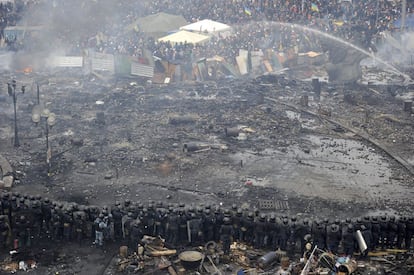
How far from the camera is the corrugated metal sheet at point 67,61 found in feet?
124

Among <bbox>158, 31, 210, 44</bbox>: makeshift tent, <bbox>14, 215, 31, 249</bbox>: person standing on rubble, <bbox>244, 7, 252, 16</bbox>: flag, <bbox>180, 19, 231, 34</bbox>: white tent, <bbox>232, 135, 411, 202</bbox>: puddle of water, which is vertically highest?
<bbox>244, 7, 252, 16</bbox>: flag

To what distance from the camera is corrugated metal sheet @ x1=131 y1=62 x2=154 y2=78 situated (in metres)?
35.2

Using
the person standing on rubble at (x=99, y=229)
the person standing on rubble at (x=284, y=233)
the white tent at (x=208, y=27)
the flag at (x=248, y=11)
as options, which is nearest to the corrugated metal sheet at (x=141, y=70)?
the white tent at (x=208, y=27)

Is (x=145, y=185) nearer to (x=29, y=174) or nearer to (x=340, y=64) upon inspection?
(x=29, y=174)

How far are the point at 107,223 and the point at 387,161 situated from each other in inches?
460

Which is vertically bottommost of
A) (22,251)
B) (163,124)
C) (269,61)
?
(22,251)

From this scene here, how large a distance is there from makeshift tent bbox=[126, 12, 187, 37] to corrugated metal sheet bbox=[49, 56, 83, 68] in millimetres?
6357

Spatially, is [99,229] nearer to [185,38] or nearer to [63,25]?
[185,38]

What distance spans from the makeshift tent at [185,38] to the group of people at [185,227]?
23686 millimetres

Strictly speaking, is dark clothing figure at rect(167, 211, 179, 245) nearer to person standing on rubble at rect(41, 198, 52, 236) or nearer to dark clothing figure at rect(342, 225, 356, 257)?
person standing on rubble at rect(41, 198, 52, 236)

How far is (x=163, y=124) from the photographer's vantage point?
25578 millimetres

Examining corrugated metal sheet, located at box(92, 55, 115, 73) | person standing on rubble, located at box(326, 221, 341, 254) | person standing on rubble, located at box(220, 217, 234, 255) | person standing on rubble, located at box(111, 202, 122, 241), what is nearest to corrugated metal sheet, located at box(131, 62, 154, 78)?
corrugated metal sheet, located at box(92, 55, 115, 73)

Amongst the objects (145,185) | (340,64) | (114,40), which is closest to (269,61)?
(340,64)

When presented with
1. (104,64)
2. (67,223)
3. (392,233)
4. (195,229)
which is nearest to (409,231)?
(392,233)
